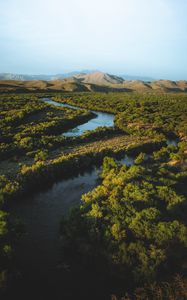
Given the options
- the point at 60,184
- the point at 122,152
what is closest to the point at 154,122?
the point at 122,152

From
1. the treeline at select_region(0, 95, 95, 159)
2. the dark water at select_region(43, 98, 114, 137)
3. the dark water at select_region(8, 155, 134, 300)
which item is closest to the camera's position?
the dark water at select_region(8, 155, 134, 300)

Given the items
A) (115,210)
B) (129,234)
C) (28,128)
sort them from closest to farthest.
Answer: (129,234) < (115,210) < (28,128)

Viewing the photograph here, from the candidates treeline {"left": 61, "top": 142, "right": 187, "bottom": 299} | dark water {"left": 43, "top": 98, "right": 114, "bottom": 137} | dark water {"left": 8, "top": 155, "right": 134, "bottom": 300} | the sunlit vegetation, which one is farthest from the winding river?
dark water {"left": 43, "top": 98, "right": 114, "bottom": 137}

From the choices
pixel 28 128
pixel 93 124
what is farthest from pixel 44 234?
pixel 93 124

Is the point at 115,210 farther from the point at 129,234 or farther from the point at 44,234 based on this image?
the point at 44,234

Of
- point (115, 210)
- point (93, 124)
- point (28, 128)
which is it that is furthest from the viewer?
point (93, 124)

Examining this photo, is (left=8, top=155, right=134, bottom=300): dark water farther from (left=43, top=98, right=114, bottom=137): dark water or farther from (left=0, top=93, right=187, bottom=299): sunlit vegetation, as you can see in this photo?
(left=43, top=98, right=114, bottom=137): dark water

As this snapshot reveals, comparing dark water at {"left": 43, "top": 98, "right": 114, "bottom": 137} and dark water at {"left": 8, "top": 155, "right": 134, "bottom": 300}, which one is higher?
dark water at {"left": 43, "top": 98, "right": 114, "bottom": 137}
